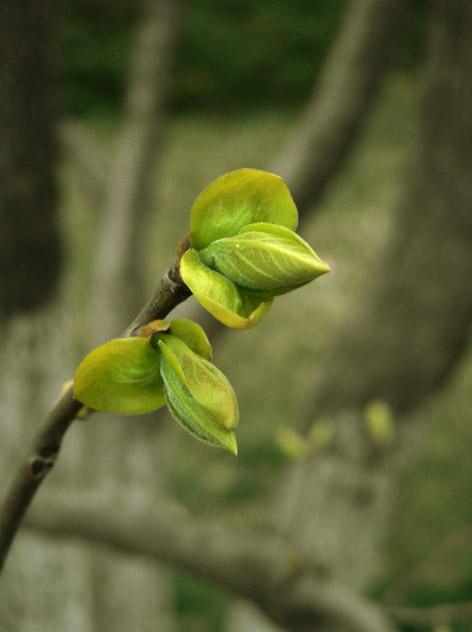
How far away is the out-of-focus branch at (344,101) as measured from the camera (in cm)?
135

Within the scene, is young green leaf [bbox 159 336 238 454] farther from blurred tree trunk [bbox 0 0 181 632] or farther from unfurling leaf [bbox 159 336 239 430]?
blurred tree trunk [bbox 0 0 181 632]

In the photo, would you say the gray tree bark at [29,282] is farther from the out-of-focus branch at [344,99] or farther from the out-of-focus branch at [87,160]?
the out-of-focus branch at [87,160]

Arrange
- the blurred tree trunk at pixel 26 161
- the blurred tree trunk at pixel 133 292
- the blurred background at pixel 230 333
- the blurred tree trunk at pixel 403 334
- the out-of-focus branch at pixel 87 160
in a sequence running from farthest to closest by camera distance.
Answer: the out-of-focus branch at pixel 87 160, the blurred tree trunk at pixel 133 292, the blurred tree trunk at pixel 403 334, the blurred background at pixel 230 333, the blurred tree trunk at pixel 26 161

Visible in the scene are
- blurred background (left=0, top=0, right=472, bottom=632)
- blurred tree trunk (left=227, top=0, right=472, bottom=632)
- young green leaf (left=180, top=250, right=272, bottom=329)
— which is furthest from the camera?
blurred tree trunk (left=227, top=0, right=472, bottom=632)

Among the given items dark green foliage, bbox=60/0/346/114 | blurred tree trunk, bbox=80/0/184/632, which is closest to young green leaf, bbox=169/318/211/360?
blurred tree trunk, bbox=80/0/184/632

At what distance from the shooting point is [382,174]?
12.9ft

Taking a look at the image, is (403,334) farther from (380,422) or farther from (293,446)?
(293,446)

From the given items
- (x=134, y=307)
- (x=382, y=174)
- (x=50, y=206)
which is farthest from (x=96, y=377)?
(x=382, y=174)

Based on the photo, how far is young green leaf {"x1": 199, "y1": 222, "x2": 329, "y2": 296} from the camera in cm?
28

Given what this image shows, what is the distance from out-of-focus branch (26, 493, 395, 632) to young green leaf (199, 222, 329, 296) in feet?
2.84

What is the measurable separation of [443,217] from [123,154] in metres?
0.79

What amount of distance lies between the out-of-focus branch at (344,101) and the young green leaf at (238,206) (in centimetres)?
109

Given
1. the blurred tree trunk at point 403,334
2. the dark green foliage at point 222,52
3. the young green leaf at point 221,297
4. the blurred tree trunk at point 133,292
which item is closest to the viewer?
the young green leaf at point 221,297

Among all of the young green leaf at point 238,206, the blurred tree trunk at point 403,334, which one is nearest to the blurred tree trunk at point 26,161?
the blurred tree trunk at point 403,334
